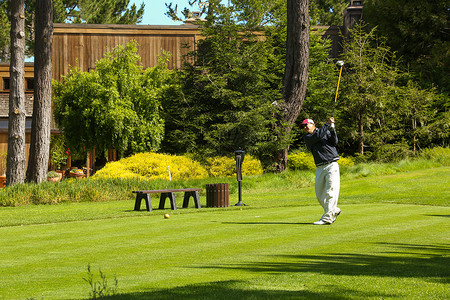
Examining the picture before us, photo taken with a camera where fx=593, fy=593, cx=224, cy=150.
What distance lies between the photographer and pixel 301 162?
1112 inches

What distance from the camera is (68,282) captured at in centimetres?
661

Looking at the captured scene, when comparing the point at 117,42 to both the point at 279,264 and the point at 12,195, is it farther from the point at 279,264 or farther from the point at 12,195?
the point at 279,264

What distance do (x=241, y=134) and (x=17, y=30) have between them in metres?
10.6

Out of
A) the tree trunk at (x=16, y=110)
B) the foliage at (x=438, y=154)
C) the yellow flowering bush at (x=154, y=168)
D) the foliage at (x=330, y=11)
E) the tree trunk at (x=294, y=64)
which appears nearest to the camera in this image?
the tree trunk at (x=16, y=110)

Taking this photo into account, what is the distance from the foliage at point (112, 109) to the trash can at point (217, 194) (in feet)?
33.1

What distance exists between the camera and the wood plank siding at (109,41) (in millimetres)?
33281

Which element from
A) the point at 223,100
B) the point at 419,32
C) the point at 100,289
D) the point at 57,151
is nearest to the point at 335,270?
the point at 100,289

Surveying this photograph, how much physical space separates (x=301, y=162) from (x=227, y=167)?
3.99 meters

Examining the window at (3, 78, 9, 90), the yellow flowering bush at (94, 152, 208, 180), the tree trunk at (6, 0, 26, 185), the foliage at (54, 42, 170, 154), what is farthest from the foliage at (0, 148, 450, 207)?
the window at (3, 78, 9, 90)

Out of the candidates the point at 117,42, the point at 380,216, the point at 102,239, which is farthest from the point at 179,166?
the point at 102,239

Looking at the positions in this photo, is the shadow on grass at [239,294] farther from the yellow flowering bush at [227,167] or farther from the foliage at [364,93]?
the foliage at [364,93]

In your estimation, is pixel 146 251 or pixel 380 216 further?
pixel 380 216

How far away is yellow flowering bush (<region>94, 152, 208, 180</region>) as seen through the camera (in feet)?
79.7

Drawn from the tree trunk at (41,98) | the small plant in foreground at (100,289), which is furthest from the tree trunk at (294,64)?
the small plant in foreground at (100,289)
